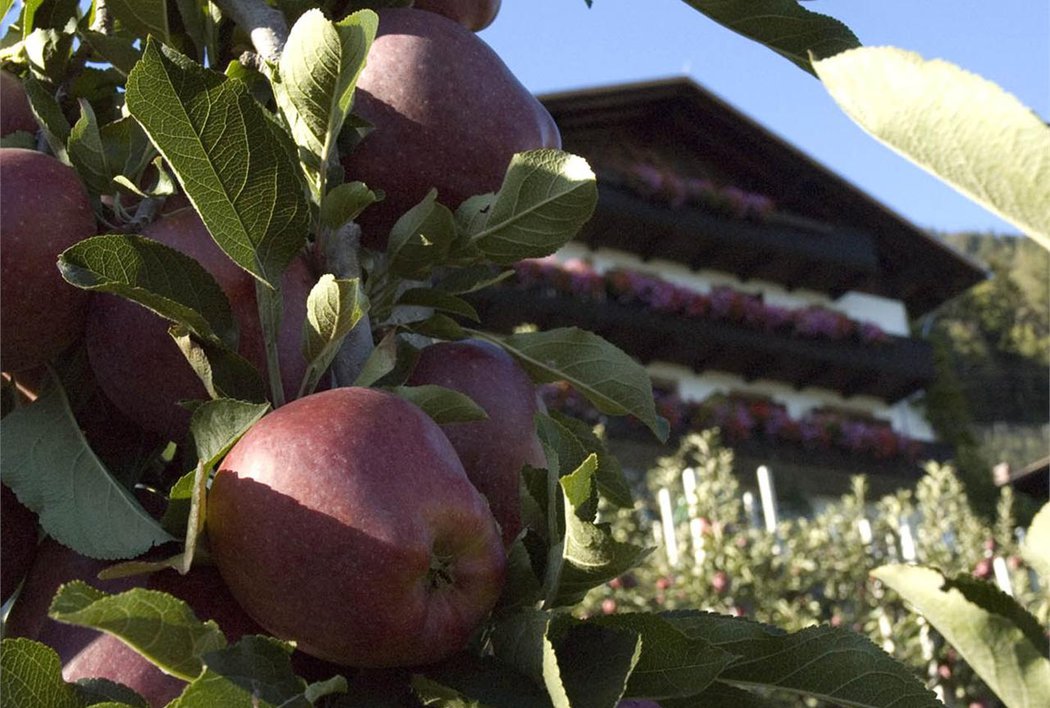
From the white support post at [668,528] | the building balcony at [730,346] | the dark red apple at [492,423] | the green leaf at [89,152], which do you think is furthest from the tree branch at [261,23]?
the building balcony at [730,346]

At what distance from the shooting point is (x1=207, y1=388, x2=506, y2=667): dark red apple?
24.5 inches

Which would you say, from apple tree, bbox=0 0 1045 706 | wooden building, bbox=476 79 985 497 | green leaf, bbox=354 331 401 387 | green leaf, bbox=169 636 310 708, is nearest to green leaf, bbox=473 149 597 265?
apple tree, bbox=0 0 1045 706

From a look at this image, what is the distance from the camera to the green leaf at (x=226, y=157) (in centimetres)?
68

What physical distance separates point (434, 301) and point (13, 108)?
35 cm

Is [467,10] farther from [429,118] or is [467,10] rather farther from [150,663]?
[150,663]

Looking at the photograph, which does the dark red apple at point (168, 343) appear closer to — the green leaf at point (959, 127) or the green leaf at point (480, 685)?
the green leaf at point (480, 685)

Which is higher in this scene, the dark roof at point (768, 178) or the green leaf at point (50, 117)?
the green leaf at point (50, 117)

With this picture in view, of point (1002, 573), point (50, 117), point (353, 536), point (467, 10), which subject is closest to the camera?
point (353, 536)

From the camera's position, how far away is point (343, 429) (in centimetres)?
65

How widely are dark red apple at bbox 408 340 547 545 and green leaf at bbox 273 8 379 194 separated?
15 cm

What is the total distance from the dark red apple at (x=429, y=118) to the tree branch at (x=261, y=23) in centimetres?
6

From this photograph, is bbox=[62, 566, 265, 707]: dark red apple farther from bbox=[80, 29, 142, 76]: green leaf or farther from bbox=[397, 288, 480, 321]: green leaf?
bbox=[80, 29, 142, 76]: green leaf

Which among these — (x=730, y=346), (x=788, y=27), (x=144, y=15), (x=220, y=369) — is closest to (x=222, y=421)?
(x=220, y=369)

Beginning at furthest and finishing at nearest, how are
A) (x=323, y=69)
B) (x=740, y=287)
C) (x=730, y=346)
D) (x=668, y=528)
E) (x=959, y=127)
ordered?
(x=740, y=287)
(x=730, y=346)
(x=668, y=528)
(x=323, y=69)
(x=959, y=127)
